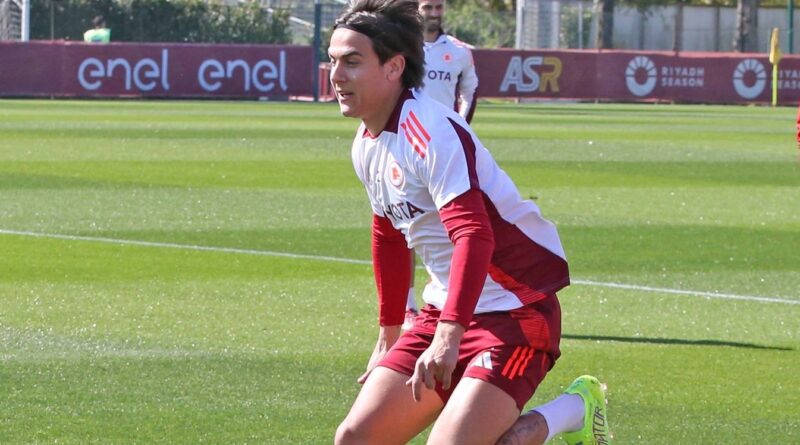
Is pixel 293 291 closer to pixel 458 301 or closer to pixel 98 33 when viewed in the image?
pixel 458 301

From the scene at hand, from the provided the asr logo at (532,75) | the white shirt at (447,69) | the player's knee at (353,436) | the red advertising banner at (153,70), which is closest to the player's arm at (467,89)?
the white shirt at (447,69)

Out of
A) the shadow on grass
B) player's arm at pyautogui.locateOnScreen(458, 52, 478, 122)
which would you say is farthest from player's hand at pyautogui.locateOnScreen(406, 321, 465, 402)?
player's arm at pyautogui.locateOnScreen(458, 52, 478, 122)

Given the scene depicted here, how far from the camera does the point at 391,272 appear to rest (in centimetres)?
577

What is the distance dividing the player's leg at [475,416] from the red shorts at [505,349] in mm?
33

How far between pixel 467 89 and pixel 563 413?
666cm

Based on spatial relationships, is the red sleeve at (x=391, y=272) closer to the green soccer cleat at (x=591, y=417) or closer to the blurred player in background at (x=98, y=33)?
the green soccer cleat at (x=591, y=417)

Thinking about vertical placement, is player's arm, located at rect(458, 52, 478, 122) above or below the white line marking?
above

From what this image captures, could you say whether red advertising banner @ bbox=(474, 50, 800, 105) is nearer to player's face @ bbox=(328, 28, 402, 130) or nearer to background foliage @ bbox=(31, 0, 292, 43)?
background foliage @ bbox=(31, 0, 292, 43)

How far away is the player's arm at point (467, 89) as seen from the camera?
39.7 feet

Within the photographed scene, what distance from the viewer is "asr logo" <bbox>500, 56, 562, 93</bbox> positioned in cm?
4659

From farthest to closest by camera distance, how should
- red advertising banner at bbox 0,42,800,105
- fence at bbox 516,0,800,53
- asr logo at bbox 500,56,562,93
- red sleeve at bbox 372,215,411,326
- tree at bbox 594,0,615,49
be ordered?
tree at bbox 594,0,615,49 < fence at bbox 516,0,800,53 < asr logo at bbox 500,56,562,93 < red advertising banner at bbox 0,42,800,105 < red sleeve at bbox 372,215,411,326

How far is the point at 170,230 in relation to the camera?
1427 centimetres

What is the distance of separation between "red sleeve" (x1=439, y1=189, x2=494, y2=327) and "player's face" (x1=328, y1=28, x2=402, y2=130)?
51 cm

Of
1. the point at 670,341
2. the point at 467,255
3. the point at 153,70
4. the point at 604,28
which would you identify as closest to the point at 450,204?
the point at 467,255
